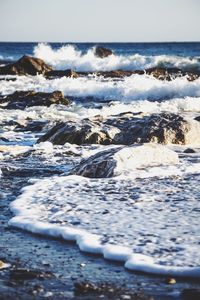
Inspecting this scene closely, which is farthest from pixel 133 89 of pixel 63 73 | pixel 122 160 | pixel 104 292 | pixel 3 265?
pixel 104 292

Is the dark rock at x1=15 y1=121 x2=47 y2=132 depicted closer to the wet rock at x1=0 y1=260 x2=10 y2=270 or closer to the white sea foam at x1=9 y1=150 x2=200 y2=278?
the white sea foam at x1=9 y1=150 x2=200 y2=278

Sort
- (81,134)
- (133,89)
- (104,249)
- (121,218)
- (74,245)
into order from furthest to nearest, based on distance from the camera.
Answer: (133,89)
(81,134)
(121,218)
(74,245)
(104,249)

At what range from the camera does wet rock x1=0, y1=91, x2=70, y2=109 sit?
17.2 metres

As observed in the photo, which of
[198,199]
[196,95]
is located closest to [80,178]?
[198,199]

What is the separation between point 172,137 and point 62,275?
6.17 m

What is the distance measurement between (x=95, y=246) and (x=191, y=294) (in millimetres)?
1018

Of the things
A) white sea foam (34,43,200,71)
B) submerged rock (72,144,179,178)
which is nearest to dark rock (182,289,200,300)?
submerged rock (72,144,179,178)

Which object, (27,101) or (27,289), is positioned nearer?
(27,289)

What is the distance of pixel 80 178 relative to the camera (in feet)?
21.8

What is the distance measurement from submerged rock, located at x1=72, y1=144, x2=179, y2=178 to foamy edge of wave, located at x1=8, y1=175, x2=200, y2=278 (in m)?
1.55

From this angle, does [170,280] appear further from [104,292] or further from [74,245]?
[74,245]

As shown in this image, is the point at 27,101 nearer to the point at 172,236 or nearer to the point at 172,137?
the point at 172,137

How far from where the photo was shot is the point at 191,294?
132 inches

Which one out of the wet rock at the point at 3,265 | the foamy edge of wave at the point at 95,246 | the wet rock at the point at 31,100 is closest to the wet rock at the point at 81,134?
the foamy edge of wave at the point at 95,246
